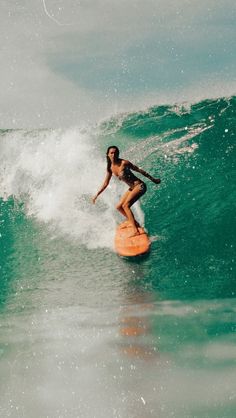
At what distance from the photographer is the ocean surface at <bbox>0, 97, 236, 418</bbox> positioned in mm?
4480

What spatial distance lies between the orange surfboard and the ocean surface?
0.21 m

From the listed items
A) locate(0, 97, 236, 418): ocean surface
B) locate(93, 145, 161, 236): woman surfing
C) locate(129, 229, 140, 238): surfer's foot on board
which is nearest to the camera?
locate(0, 97, 236, 418): ocean surface

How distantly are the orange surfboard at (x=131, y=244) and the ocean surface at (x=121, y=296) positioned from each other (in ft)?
0.70

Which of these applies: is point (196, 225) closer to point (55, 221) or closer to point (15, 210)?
point (55, 221)

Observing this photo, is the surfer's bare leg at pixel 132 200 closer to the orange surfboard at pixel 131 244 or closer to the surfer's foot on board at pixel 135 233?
the surfer's foot on board at pixel 135 233

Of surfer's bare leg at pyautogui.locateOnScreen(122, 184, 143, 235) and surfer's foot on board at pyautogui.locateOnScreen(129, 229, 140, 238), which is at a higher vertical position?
surfer's bare leg at pyautogui.locateOnScreen(122, 184, 143, 235)

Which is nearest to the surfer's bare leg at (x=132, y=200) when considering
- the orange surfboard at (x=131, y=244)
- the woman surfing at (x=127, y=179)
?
the woman surfing at (x=127, y=179)

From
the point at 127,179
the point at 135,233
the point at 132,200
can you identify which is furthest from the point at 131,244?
the point at 127,179

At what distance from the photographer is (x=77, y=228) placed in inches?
352

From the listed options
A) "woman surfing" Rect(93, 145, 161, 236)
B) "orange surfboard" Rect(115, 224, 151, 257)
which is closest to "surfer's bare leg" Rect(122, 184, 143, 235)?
"woman surfing" Rect(93, 145, 161, 236)

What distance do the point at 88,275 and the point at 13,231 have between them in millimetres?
2899

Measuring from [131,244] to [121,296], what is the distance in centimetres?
91

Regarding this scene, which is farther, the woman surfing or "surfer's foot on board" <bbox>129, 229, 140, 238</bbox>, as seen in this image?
"surfer's foot on board" <bbox>129, 229, 140, 238</bbox>

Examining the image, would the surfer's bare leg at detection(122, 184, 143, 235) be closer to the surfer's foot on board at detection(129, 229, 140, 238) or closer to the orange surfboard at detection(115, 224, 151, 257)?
the surfer's foot on board at detection(129, 229, 140, 238)
